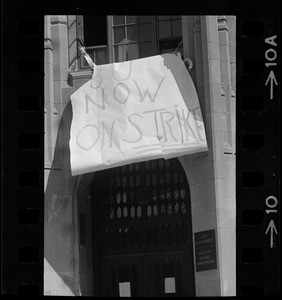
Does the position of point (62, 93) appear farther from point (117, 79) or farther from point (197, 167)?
point (197, 167)

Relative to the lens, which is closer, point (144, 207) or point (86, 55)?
point (86, 55)

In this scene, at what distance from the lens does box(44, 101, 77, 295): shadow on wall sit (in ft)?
46.0

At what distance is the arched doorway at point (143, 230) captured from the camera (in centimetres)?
1445
